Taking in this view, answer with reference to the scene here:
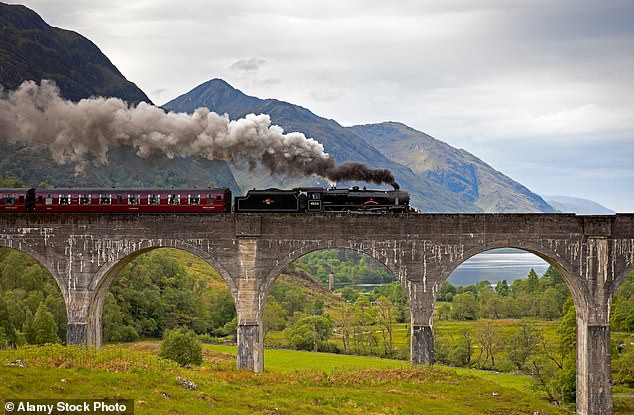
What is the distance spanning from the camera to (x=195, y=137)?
197ft

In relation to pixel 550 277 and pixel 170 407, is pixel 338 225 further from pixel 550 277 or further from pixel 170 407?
pixel 550 277

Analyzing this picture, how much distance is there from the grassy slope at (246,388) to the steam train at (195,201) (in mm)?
10180

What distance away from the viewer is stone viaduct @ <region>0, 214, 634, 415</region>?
43906mm

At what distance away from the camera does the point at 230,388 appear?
1470 inches

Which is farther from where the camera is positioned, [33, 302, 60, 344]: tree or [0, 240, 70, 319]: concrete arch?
[33, 302, 60, 344]: tree

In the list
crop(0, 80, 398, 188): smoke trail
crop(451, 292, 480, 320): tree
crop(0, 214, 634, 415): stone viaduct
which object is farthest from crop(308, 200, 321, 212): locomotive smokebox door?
crop(451, 292, 480, 320): tree

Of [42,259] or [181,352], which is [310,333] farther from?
[42,259]

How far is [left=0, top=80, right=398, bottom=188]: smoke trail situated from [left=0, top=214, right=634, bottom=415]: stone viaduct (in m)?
10.1

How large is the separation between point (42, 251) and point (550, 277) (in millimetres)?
111148

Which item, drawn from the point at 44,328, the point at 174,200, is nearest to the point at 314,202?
the point at 174,200

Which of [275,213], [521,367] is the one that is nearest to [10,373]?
[275,213]

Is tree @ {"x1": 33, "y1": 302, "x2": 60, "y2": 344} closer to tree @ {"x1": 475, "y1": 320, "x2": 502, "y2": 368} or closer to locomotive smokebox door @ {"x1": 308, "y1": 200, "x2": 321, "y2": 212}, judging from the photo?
locomotive smokebox door @ {"x1": 308, "y1": 200, "x2": 321, "y2": 212}

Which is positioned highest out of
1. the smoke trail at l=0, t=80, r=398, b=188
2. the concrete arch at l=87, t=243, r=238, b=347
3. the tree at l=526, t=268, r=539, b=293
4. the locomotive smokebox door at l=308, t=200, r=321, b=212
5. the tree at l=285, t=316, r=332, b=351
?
the smoke trail at l=0, t=80, r=398, b=188

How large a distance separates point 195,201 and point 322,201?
330 inches
